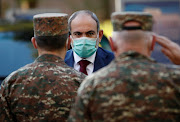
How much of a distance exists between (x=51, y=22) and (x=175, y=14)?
5.89 m

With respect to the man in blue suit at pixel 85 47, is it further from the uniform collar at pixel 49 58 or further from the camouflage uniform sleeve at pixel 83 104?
the camouflage uniform sleeve at pixel 83 104

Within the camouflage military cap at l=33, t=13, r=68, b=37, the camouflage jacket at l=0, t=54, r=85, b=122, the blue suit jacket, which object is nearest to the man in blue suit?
the blue suit jacket

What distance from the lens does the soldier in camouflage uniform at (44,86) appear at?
2990 mm

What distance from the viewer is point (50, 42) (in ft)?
10.2

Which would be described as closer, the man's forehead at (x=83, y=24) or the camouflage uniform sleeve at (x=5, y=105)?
the camouflage uniform sleeve at (x=5, y=105)

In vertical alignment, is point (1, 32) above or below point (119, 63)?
below

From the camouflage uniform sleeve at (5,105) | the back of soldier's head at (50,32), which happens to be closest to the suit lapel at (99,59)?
the back of soldier's head at (50,32)

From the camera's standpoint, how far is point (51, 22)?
3.15 meters

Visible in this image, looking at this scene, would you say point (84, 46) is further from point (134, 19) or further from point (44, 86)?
point (134, 19)

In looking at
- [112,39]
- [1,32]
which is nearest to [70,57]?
[112,39]

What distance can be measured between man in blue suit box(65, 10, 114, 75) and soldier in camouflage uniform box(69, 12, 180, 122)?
1.66m

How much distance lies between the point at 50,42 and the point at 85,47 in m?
1.07

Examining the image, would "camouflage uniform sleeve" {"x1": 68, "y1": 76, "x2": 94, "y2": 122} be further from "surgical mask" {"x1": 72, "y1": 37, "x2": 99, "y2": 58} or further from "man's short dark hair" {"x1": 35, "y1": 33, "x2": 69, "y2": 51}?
"surgical mask" {"x1": 72, "y1": 37, "x2": 99, "y2": 58}

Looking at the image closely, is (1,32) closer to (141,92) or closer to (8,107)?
(8,107)
